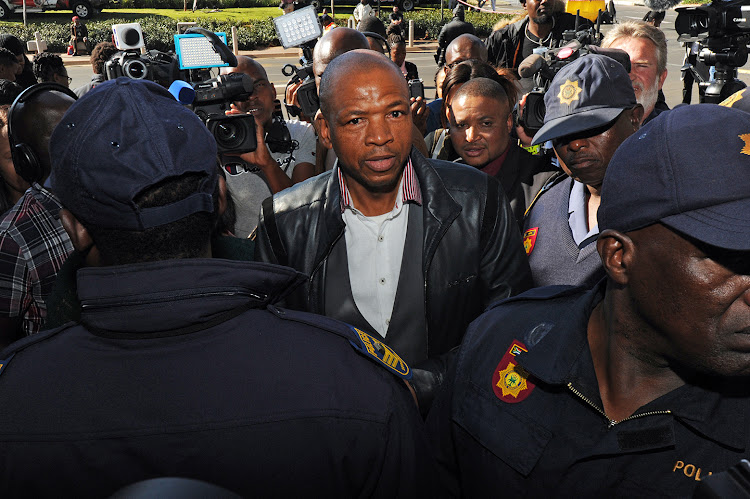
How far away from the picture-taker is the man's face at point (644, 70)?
Answer: 3525 mm

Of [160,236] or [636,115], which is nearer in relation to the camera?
[160,236]

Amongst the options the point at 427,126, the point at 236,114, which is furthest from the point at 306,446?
the point at 427,126

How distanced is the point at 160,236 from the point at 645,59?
328 centimetres

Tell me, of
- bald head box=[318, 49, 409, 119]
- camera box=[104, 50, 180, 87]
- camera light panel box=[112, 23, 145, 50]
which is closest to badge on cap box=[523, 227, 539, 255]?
bald head box=[318, 49, 409, 119]

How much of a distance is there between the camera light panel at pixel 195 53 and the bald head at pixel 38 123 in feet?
3.98

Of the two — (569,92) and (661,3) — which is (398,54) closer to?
(661,3)

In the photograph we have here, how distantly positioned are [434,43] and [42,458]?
2579 cm

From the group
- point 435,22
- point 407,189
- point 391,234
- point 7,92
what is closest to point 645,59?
point 407,189

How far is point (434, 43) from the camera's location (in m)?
25.2

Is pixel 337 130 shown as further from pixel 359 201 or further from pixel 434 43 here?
pixel 434 43

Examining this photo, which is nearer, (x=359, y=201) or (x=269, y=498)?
(x=269, y=498)

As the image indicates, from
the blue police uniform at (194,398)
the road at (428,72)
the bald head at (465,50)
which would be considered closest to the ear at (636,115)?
the blue police uniform at (194,398)

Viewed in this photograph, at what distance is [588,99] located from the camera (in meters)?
2.52

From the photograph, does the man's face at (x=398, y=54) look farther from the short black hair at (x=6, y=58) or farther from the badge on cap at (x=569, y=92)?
the badge on cap at (x=569, y=92)
